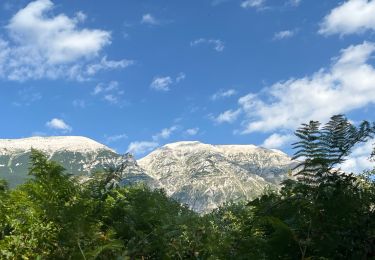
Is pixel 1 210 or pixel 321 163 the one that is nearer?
pixel 321 163

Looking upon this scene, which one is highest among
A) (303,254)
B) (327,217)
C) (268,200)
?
(268,200)

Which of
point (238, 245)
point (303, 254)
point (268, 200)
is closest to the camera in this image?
point (303, 254)

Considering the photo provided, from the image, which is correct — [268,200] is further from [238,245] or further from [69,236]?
[69,236]

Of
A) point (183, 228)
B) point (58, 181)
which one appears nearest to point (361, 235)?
point (183, 228)

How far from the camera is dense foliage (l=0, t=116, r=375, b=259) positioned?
21.3ft

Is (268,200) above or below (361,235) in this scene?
above

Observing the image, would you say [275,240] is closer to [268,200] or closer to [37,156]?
[268,200]

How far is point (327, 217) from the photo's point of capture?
654 cm

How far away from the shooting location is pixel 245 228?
7473 millimetres

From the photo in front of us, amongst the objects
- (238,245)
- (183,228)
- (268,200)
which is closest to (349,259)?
(238,245)

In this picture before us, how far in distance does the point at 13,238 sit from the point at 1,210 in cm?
114

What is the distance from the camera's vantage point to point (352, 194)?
6848 mm

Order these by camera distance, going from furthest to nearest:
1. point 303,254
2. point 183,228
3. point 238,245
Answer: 1. point 183,228
2. point 238,245
3. point 303,254

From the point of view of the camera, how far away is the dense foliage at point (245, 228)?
Result: 21.3 feet
